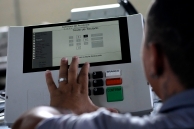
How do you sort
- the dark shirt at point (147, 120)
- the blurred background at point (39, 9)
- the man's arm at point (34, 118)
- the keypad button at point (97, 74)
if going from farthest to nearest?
the blurred background at point (39, 9) < the keypad button at point (97, 74) < the man's arm at point (34, 118) < the dark shirt at point (147, 120)

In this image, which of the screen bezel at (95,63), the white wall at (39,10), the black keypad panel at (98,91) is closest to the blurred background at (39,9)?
the white wall at (39,10)

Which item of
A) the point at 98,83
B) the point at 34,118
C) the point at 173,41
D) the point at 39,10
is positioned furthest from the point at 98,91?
the point at 39,10

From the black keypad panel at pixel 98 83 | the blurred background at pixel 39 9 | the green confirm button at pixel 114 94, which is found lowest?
the green confirm button at pixel 114 94

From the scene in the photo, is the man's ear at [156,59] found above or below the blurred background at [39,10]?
below

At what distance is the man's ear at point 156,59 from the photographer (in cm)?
55

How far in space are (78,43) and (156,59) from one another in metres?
0.39

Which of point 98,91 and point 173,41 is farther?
point 98,91

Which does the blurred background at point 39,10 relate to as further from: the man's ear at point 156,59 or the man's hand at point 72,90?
the man's ear at point 156,59

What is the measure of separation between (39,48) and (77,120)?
1.39 ft

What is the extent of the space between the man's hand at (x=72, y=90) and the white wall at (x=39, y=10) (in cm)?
110

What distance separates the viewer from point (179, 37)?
1.68 ft

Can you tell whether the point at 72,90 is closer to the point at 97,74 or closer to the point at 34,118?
the point at 97,74

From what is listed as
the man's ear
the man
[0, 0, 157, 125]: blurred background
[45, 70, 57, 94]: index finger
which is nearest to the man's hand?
[45, 70, 57, 94]: index finger

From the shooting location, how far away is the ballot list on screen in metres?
0.89
